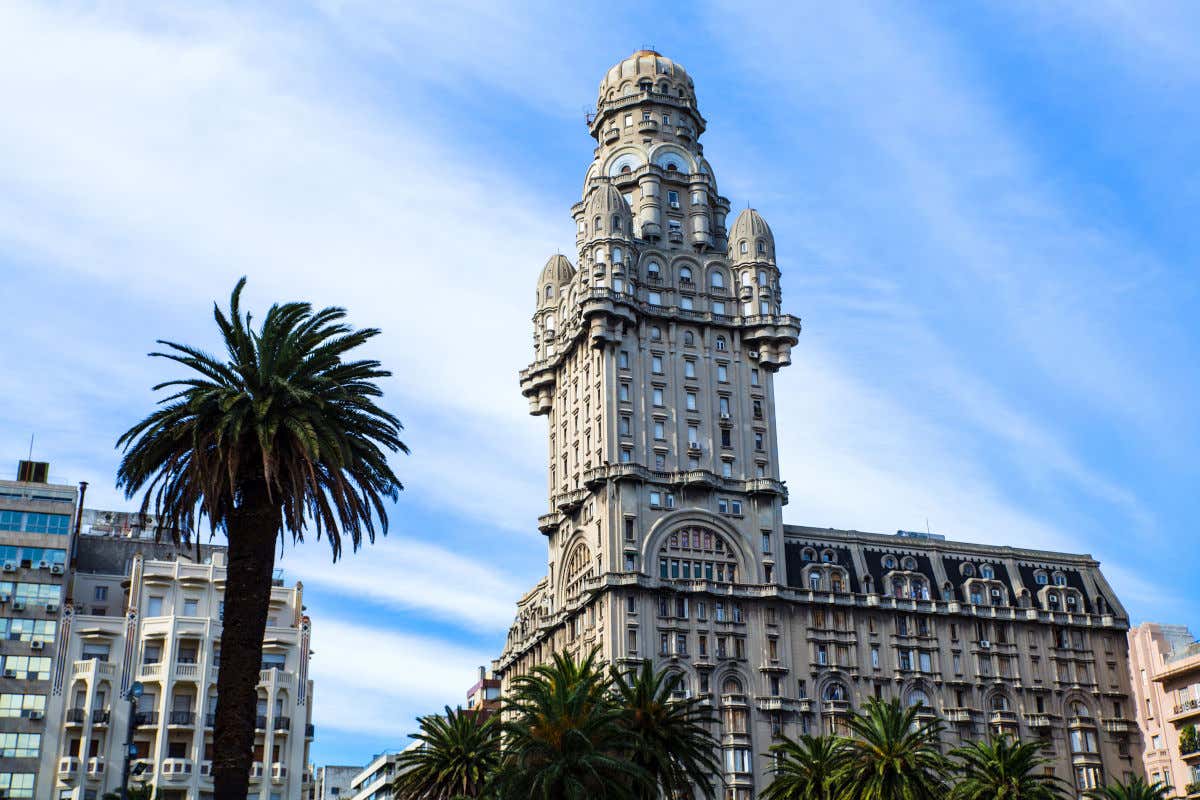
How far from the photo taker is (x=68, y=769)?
91.4 m

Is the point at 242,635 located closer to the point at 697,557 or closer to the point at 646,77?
the point at 697,557

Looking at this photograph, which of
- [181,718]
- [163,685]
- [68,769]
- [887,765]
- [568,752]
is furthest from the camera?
[163,685]

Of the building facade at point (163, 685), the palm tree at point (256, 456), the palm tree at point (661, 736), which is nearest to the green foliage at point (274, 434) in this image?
the palm tree at point (256, 456)

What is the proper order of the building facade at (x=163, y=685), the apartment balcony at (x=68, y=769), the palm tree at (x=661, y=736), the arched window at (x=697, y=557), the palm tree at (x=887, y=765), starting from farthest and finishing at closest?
the arched window at (x=697, y=557) → the building facade at (x=163, y=685) → the apartment balcony at (x=68, y=769) → the palm tree at (x=887, y=765) → the palm tree at (x=661, y=736)

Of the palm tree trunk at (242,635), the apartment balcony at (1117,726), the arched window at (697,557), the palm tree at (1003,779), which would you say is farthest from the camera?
the apartment balcony at (1117,726)

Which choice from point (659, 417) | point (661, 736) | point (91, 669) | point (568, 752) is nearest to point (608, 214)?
point (659, 417)

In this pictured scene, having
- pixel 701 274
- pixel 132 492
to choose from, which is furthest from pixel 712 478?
pixel 132 492

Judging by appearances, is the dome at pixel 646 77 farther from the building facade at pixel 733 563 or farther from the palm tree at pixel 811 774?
the palm tree at pixel 811 774

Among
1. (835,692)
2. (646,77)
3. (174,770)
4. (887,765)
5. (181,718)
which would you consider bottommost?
(887,765)

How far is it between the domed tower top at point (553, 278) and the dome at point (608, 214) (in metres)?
9.35

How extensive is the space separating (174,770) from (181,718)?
4.02 meters

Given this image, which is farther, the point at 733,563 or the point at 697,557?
the point at 733,563

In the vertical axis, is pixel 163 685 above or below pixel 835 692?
below

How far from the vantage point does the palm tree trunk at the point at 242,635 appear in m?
49.6
